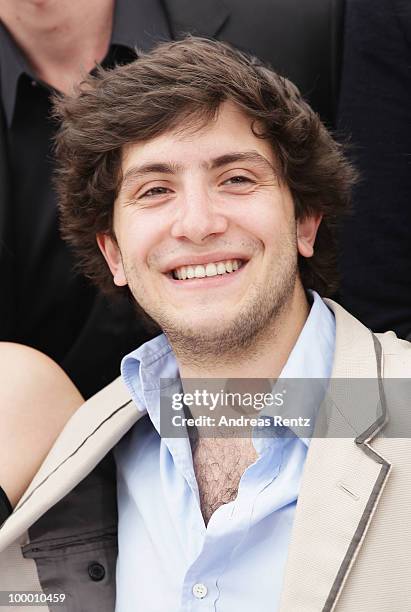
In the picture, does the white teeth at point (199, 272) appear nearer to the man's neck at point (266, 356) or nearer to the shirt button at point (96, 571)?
the man's neck at point (266, 356)

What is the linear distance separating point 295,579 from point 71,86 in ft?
5.85

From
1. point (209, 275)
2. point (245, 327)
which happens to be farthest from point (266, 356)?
point (209, 275)

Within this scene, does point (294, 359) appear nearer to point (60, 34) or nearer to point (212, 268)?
point (212, 268)

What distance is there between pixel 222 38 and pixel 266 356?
3.79ft

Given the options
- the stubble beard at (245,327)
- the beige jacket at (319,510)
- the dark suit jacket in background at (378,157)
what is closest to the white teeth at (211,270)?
the stubble beard at (245,327)

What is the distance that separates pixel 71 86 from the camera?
3.34m

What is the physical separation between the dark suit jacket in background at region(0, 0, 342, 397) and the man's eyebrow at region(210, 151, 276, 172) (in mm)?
725

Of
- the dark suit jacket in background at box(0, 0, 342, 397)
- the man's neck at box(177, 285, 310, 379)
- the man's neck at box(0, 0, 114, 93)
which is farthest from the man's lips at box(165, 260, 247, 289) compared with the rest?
the man's neck at box(0, 0, 114, 93)

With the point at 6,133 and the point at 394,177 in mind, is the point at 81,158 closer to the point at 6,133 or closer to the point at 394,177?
the point at 6,133

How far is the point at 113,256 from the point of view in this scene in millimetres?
3039

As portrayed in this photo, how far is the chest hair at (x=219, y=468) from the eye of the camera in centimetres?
257

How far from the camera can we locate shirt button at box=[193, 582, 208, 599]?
2406 mm

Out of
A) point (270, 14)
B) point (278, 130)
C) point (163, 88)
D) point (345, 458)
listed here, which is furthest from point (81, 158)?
point (345, 458)

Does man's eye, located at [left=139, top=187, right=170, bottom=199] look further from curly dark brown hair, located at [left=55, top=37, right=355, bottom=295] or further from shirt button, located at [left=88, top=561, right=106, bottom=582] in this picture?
shirt button, located at [left=88, top=561, right=106, bottom=582]
